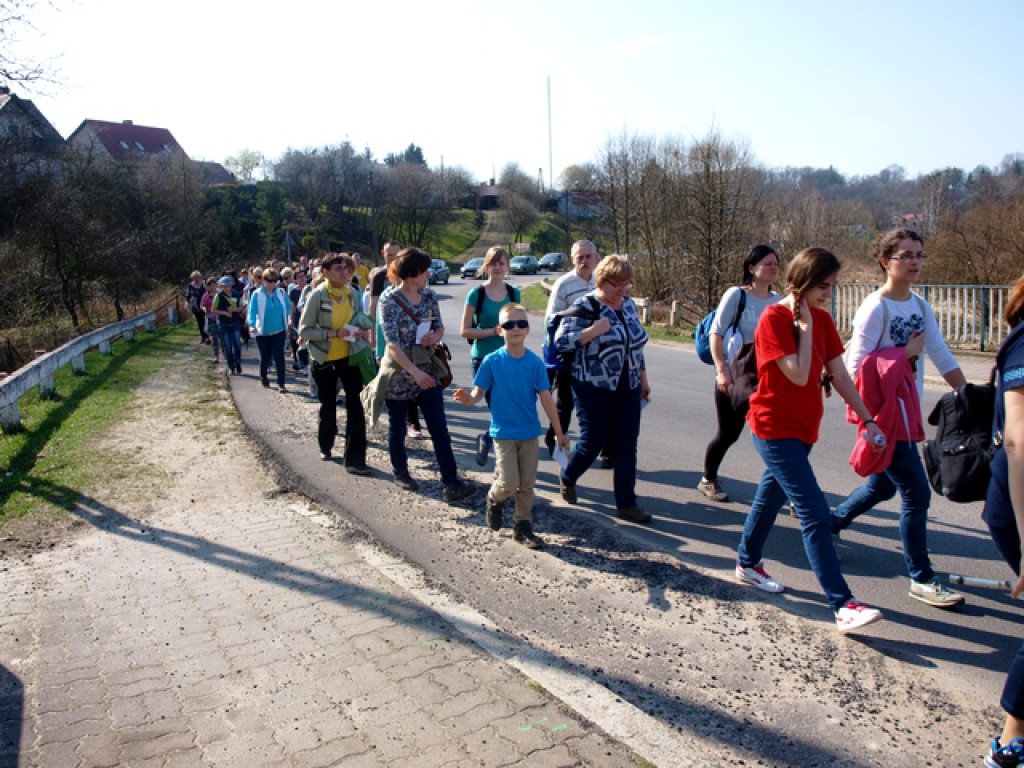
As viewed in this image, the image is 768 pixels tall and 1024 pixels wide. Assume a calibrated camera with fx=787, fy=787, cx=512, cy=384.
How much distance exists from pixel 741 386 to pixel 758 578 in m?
1.25

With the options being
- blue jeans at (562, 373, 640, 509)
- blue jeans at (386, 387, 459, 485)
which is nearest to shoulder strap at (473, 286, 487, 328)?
blue jeans at (386, 387, 459, 485)

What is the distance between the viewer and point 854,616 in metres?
3.81

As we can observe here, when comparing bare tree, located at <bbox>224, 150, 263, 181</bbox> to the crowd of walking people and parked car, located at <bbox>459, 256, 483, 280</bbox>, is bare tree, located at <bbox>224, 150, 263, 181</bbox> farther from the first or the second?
the crowd of walking people

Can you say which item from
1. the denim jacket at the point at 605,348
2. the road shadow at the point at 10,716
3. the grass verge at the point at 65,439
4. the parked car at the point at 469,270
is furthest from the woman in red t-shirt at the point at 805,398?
the parked car at the point at 469,270

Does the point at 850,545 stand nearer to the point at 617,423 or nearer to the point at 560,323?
the point at 617,423

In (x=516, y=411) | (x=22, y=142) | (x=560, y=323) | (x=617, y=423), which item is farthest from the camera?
(x=22, y=142)

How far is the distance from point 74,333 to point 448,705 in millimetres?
19891

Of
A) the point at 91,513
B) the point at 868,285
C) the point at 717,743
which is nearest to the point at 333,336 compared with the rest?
the point at 91,513

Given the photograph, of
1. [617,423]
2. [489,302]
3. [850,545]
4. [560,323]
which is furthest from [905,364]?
[489,302]

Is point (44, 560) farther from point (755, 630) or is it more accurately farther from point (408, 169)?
point (408, 169)

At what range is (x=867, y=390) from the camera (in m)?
4.25

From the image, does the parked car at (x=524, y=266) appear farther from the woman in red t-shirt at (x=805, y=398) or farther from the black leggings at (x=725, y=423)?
the woman in red t-shirt at (x=805, y=398)

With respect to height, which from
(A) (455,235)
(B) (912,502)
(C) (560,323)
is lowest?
(B) (912,502)

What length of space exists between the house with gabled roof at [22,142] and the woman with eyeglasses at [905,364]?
2013cm
